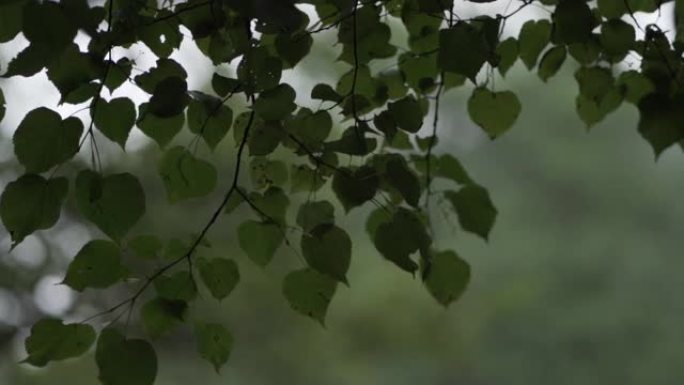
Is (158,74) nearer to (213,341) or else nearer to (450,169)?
(213,341)

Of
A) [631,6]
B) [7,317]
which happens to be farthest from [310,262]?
[7,317]

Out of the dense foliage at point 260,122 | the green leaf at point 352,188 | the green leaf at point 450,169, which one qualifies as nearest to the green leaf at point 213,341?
the dense foliage at point 260,122

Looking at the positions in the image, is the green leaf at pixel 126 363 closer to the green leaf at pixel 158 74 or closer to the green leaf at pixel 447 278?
the green leaf at pixel 158 74

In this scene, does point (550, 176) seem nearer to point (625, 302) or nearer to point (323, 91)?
point (625, 302)

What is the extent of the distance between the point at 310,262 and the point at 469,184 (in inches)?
8.1

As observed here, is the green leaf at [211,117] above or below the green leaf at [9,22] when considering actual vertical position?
below

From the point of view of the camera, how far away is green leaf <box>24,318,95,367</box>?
55 cm

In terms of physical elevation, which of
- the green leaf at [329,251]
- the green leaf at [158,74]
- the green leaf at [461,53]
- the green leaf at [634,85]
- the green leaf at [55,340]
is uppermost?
the green leaf at [461,53]

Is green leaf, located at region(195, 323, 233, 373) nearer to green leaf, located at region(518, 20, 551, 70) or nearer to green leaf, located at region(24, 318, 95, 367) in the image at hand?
green leaf, located at region(24, 318, 95, 367)

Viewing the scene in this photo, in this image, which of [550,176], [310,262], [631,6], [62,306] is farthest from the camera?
[550,176]

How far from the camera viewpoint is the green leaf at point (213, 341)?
0.62 meters

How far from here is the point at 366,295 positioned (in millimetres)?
4004

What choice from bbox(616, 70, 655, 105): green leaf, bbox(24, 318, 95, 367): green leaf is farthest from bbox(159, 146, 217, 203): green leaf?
bbox(616, 70, 655, 105): green leaf

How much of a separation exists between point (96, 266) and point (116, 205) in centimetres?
6
